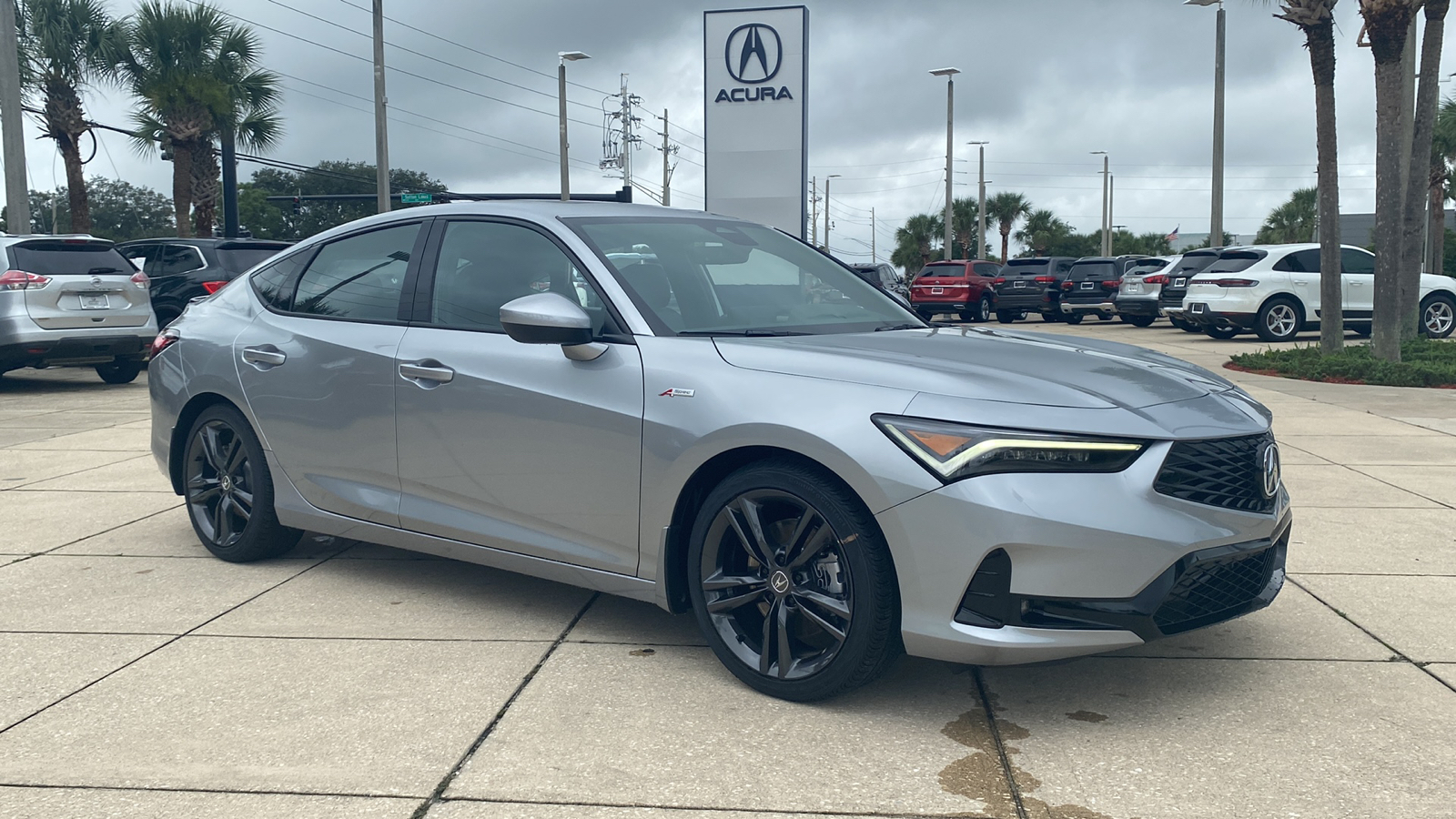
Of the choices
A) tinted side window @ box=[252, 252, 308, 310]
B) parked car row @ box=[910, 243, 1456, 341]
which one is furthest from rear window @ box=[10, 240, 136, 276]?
parked car row @ box=[910, 243, 1456, 341]

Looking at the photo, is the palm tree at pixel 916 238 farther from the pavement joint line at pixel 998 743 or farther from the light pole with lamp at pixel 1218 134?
the pavement joint line at pixel 998 743

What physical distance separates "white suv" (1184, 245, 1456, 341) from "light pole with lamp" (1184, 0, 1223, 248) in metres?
6.87

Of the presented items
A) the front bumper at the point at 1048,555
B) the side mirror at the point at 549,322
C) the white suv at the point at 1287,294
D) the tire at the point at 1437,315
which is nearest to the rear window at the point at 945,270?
the white suv at the point at 1287,294

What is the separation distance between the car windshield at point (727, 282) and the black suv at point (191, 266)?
12102mm

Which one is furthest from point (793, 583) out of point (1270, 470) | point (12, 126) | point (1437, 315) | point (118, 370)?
point (1437, 315)

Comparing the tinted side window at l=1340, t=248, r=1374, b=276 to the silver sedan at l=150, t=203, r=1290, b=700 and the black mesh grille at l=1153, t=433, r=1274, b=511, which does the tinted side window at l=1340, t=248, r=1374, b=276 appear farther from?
the black mesh grille at l=1153, t=433, r=1274, b=511

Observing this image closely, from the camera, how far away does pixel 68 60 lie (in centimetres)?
2789

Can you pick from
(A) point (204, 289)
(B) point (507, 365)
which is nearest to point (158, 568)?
(B) point (507, 365)

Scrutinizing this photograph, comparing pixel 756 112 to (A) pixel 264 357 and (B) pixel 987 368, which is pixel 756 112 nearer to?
(A) pixel 264 357

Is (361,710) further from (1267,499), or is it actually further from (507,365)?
(1267,499)

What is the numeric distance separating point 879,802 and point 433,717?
1367 mm

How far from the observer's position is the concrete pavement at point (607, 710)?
3.11 meters

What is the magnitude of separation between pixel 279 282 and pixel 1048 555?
370 cm

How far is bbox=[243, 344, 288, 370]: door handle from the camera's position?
5.15m
